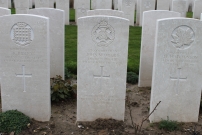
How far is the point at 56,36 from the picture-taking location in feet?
23.6

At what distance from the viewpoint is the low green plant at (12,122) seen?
15.7 ft

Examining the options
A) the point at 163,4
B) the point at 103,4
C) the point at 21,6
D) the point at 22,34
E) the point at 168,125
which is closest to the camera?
the point at 22,34

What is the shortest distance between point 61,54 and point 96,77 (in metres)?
2.43

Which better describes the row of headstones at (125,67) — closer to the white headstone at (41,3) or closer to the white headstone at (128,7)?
the white headstone at (128,7)

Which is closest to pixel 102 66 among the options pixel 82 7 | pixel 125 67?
pixel 125 67

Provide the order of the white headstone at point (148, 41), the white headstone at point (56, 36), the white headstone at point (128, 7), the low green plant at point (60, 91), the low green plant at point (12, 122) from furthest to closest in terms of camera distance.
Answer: the white headstone at point (128, 7) < the white headstone at point (56, 36) < the white headstone at point (148, 41) < the low green plant at point (60, 91) < the low green plant at point (12, 122)

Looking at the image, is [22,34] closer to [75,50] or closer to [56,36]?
[56,36]

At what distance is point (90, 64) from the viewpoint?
5.03m

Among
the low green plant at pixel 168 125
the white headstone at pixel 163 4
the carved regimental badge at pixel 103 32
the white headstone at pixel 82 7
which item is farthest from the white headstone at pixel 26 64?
the white headstone at pixel 163 4

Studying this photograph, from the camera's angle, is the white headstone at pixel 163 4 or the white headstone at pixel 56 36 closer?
the white headstone at pixel 56 36

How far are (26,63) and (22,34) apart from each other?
0.50 metres

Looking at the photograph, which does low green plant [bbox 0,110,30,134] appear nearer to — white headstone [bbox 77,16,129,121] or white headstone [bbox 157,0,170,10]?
white headstone [bbox 77,16,129,121]

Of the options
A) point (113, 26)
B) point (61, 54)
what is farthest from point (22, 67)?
point (61, 54)

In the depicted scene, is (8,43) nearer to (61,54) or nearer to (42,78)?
(42,78)
